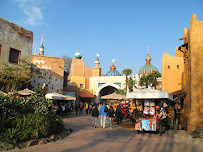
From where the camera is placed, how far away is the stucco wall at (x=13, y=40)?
16.3 m

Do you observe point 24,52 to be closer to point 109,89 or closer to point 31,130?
point 31,130

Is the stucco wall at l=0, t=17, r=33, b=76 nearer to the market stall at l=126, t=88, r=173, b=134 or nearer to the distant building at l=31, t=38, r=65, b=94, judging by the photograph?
the distant building at l=31, t=38, r=65, b=94

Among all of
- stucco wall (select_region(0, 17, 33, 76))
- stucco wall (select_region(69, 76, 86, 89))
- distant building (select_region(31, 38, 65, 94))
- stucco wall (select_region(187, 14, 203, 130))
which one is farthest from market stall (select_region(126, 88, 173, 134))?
stucco wall (select_region(69, 76, 86, 89))

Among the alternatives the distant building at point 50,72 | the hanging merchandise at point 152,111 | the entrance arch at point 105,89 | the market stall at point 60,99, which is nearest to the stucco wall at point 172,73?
the hanging merchandise at point 152,111

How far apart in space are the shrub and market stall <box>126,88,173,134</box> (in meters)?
3.79

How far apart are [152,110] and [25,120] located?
5828mm

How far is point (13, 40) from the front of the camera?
17359mm

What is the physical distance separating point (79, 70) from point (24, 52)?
90.5 ft

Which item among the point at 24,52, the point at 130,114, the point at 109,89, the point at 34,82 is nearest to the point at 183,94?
the point at 130,114

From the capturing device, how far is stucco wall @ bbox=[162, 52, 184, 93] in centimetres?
1647

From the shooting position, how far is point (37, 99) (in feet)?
29.1

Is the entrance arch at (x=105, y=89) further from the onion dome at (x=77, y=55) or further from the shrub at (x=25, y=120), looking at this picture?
the shrub at (x=25, y=120)

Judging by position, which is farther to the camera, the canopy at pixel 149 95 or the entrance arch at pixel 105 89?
the entrance arch at pixel 105 89

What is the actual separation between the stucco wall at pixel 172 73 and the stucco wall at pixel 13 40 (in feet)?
41.1
